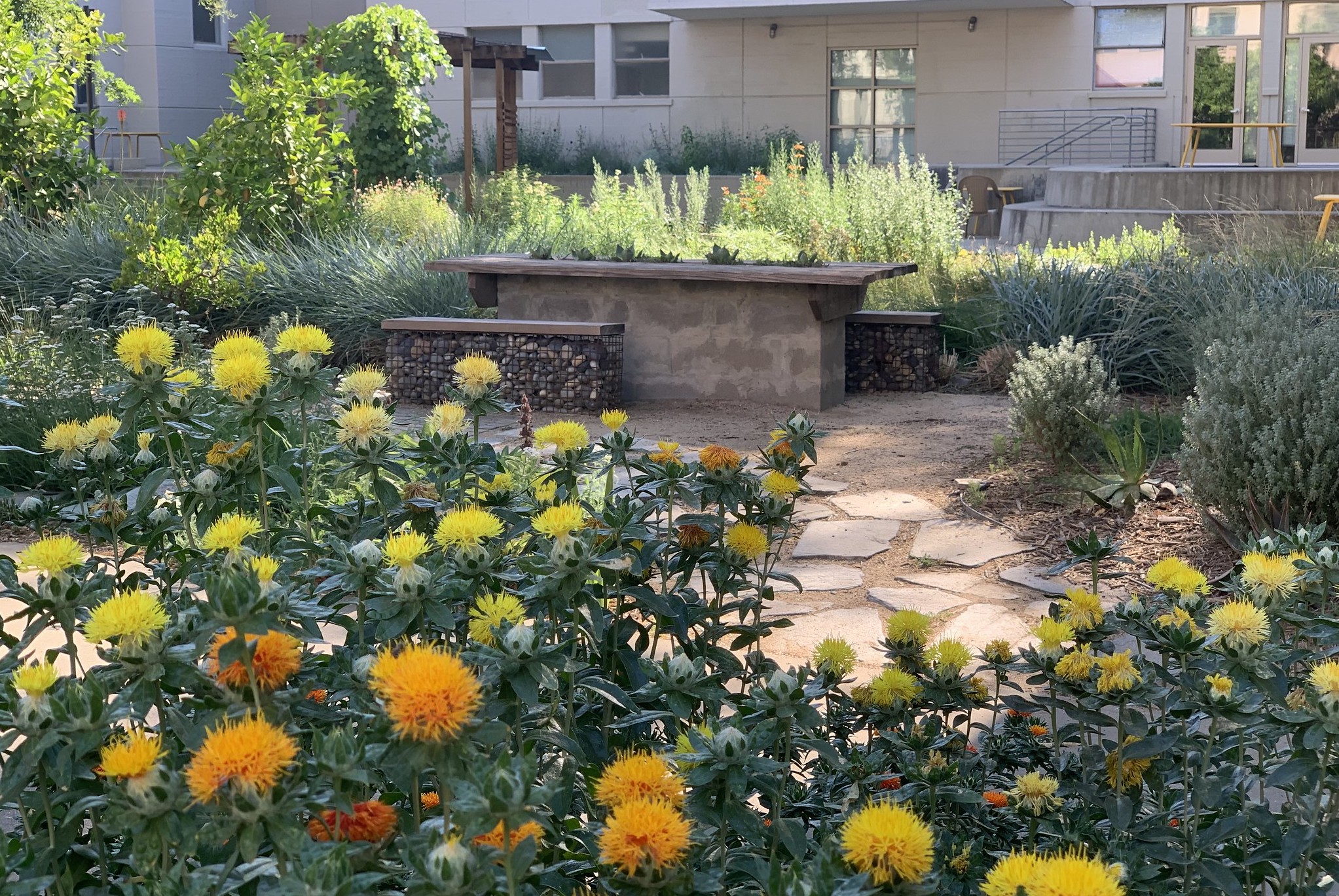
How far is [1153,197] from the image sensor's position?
50.8 feet

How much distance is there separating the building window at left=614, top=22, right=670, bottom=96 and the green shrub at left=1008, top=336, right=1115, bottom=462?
67.7ft

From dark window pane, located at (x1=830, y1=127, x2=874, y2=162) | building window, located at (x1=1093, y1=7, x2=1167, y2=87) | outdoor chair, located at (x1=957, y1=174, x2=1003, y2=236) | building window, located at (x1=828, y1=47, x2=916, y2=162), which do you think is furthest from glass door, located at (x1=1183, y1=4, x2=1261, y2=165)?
dark window pane, located at (x1=830, y1=127, x2=874, y2=162)

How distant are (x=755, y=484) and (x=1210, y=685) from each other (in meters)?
0.80

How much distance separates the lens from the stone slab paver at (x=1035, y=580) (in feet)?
15.0

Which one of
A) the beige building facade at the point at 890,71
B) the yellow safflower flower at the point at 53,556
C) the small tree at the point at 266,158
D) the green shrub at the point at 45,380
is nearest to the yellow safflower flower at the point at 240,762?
the yellow safflower flower at the point at 53,556

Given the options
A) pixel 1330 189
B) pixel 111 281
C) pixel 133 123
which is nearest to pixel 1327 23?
pixel 1330 189

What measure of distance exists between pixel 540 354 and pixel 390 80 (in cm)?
712

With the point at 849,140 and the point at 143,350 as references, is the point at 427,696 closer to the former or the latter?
the point at 143,350

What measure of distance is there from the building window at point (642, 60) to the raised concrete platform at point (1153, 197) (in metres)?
11.1

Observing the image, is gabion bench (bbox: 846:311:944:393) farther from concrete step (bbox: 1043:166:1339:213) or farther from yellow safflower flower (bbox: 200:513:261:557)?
yellow safflower flower (bbox: 200:513:261:557)

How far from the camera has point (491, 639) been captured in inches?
59.4

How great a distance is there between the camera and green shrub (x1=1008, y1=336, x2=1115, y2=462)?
6.00 metres

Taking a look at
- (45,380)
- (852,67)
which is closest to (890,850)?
(45,380)

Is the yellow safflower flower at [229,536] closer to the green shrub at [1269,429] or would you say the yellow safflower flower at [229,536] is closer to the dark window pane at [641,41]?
the green shrub at [1269,429]
